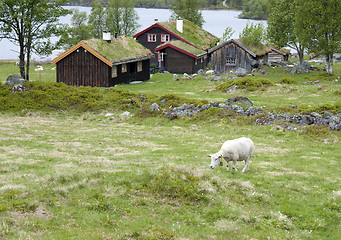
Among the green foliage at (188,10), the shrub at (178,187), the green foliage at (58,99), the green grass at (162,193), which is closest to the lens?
the green grass at (162,193)

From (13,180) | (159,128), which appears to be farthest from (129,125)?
(13,180)

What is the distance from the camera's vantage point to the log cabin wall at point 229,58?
7050cm

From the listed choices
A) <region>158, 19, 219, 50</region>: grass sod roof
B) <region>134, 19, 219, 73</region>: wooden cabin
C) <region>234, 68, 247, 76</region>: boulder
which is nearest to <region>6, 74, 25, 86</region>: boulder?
<region>234, 68, 247, 76</region>: boulder

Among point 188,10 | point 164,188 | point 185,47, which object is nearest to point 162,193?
point 164,188

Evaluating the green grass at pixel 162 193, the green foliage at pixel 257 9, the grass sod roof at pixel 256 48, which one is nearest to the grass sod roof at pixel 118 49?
the grass sod roof at pixel 256 48

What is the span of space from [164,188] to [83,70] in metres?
42.8

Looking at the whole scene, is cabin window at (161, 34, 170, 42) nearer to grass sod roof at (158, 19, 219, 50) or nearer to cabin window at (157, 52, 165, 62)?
grass sod roof at (158, 19, 219, 50)

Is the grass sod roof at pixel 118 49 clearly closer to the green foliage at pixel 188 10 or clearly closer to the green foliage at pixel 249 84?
the green foliage at pixel 249 84

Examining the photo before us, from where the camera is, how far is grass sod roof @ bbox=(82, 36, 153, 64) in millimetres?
54250

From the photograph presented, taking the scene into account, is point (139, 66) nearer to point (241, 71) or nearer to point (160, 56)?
point (160, 56)

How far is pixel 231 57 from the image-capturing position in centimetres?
7081

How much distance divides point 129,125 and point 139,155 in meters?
11.8

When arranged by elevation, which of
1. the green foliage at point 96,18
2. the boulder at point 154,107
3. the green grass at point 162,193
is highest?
the green foliage at point 96,18

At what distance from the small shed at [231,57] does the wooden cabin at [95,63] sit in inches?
713
